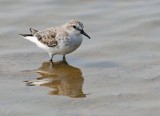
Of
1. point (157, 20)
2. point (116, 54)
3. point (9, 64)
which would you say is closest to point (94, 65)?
point (116, 54)

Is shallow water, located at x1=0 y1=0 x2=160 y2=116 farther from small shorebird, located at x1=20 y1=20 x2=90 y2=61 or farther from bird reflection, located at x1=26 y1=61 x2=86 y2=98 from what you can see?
small shorebird, located at x1=20 y1=20 x2=90 y2=61

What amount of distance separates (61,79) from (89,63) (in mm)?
886

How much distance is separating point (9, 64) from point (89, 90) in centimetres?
196

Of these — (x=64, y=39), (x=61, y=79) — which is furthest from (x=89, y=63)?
(x=61, y=79)

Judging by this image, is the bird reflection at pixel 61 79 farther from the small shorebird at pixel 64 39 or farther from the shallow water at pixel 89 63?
the small shorebird at pixel 64 39

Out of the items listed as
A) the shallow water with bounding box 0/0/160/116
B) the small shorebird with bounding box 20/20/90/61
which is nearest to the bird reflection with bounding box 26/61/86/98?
the shallow water with bounding box 0/0/160/116

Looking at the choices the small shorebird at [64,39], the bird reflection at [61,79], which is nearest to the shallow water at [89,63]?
the bird reflection at [61,79]

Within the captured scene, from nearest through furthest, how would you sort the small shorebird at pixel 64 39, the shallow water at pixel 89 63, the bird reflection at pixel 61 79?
the shallow water at pixel 89 63 < the bird reflection at pixel 61 79 < the small shorebird at pixel 64 39

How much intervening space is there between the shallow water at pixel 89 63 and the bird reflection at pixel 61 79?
16 millimetres

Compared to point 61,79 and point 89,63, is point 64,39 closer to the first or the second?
point 89,63

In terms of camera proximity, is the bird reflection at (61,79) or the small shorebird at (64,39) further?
the small shorebird at (64,39)

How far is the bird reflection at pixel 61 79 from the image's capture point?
9.00m

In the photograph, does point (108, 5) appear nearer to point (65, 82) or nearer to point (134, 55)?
point (134, 55)

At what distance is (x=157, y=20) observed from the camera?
1206 centimetres
